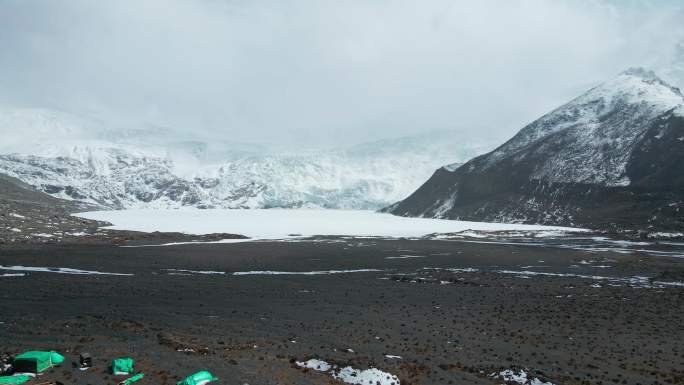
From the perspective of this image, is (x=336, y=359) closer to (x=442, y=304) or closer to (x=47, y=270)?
(x=442, y=304)

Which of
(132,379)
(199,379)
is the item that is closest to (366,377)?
(199,379)

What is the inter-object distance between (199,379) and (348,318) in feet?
57.0

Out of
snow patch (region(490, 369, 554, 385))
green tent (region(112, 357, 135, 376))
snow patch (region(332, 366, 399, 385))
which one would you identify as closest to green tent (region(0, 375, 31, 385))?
green tent (region(112, 357, 135, 376))

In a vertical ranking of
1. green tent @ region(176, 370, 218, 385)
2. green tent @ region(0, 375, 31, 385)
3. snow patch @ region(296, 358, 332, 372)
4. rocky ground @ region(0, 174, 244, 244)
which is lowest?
snow patch @ region(296, 358, 332, 372)

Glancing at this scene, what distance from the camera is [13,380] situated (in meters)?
21.4

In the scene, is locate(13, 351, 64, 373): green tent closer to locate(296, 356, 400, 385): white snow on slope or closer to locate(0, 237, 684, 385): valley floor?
locate(0, 237, 684, 385): valley floor

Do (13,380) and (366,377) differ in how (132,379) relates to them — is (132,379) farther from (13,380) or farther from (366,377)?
(366,377)

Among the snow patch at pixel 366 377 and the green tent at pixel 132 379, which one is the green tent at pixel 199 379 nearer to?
the green tent at pixel 132 379

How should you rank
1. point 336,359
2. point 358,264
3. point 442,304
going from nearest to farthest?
point 336,359, point 442,304, point 358,264

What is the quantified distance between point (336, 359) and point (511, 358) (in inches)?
378

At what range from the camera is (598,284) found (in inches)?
2192

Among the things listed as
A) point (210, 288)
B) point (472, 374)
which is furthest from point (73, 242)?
point (472, 374)

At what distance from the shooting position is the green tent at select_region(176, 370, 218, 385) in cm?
2164

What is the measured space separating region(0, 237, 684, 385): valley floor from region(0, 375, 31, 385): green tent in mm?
1345
